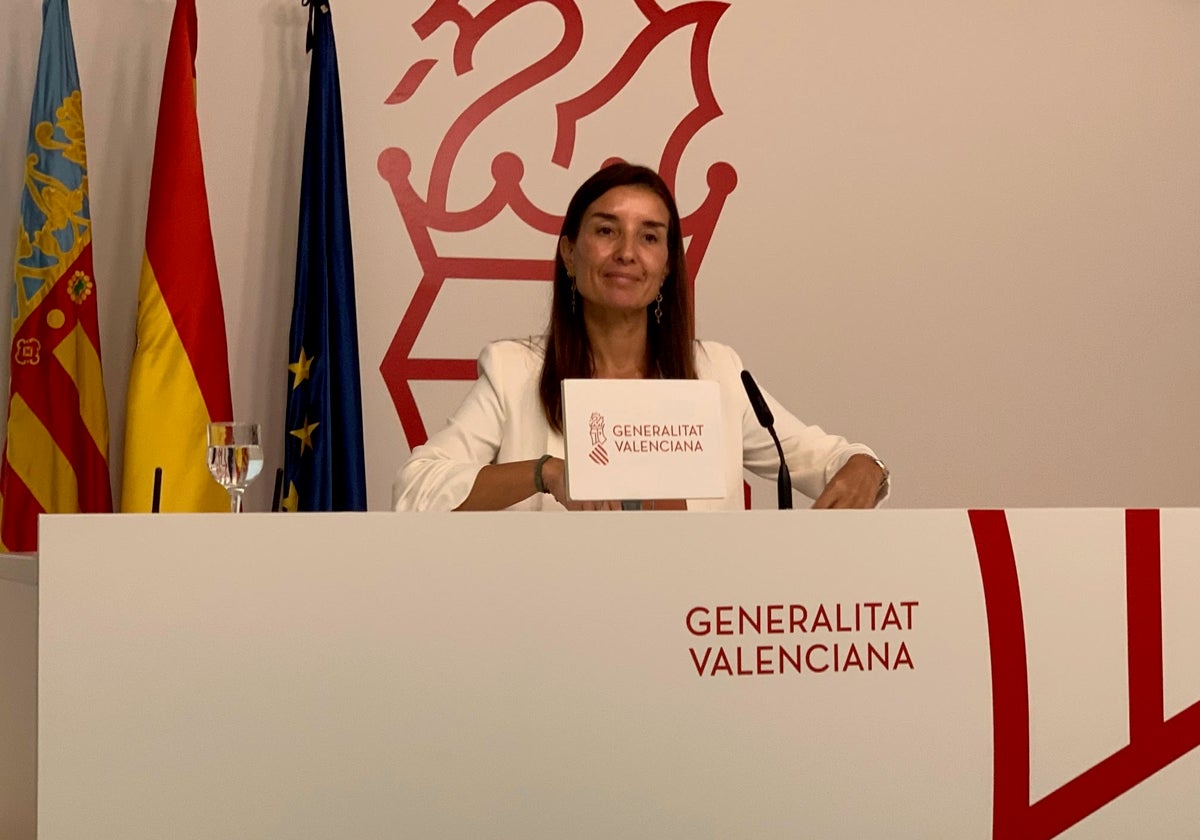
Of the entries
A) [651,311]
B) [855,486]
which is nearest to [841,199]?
[651,311]

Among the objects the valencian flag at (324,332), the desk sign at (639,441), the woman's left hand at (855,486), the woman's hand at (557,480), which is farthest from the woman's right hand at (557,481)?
the valencian flag at (324,332)

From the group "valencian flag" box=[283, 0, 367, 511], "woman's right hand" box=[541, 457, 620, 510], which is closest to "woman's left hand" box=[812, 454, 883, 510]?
"woman's right hand" box=[541, 457, 620, 510]

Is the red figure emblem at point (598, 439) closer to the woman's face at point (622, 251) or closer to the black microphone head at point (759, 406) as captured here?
the black microphone head at point (759, 406)

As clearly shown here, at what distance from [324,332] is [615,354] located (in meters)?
1.07

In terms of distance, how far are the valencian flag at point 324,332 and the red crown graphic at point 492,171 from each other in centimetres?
23

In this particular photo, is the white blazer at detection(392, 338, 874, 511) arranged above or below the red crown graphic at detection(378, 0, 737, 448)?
below

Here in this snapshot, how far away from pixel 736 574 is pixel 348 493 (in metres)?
1.91

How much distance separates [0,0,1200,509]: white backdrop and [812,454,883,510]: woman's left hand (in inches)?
65.5

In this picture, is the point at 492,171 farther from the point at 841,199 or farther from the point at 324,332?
the point at 841,199

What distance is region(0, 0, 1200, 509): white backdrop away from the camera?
135 inches

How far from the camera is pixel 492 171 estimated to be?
357 cm

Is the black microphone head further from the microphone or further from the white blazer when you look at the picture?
the white blazer

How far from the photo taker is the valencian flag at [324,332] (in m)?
3.22

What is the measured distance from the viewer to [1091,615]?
5.09 feet
